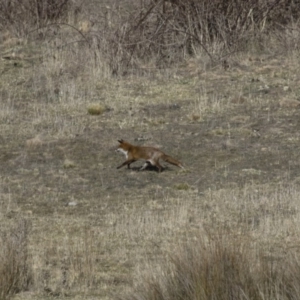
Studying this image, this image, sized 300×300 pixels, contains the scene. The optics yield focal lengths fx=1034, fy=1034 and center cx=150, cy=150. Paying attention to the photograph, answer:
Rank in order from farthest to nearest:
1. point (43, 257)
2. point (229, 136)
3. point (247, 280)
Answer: point (229, 136) < point (43, 257) < point (247, 280)

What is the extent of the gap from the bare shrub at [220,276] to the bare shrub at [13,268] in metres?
1.29

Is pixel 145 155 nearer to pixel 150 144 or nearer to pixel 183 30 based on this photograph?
pixel 150 144

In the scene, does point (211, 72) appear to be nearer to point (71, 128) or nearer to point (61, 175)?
point (71, 128)

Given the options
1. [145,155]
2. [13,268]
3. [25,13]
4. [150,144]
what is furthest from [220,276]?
[25,13]

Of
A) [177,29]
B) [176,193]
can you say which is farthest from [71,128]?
[177,29]

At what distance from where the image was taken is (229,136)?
50.5 feet

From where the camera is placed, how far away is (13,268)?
28.0 feet

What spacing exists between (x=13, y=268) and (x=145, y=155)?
5.35m

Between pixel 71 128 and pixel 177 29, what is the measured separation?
16.3 ft

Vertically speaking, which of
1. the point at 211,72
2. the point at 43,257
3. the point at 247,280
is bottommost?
the point at 211,72

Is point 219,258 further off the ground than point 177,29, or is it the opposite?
point 219,258

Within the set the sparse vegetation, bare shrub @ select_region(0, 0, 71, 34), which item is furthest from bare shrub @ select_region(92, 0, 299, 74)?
bare shrub @ select_region(0, 0, 71, 34)

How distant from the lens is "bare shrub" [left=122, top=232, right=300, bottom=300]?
7.37 m

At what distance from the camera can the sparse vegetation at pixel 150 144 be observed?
8414 millimetres
